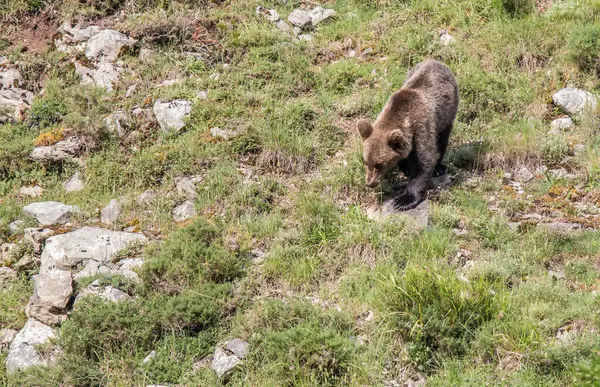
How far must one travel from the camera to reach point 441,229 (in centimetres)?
727

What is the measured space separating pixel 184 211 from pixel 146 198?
0.60m

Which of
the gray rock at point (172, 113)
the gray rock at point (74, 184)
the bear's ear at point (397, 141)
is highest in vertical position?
the bear's ear at point (397, 141)

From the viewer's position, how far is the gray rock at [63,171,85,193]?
922 cm

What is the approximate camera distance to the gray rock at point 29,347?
6.50 meters

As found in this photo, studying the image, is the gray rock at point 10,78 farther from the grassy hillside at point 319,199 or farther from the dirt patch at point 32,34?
the dirt patch at point 32,34

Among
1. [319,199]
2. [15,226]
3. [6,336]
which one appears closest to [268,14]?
[319,199]

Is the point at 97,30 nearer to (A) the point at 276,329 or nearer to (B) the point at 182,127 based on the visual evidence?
(B) the point at 182,127

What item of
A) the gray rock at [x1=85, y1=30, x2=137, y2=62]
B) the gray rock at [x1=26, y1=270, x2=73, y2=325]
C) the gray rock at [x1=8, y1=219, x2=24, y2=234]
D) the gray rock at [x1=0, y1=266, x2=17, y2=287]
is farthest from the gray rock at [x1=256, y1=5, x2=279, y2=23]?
the gray rock at [x1=26, y1=270, x2=73, y2=325]

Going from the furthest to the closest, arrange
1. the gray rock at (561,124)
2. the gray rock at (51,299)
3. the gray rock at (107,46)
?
the gray rock at (107,46) → the gray rock at (561,124) → the gray rock at (51,299)

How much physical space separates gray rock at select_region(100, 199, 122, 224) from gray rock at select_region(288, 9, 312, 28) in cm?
471

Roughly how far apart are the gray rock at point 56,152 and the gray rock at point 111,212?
1412 millimetres

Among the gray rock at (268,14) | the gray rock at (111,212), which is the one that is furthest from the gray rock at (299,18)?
the gray rock at (111,212)

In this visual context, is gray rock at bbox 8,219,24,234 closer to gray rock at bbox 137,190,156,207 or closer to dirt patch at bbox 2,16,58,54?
gray rock at bbox 137,190,156,207

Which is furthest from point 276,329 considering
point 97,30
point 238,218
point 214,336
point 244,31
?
point 97,30
